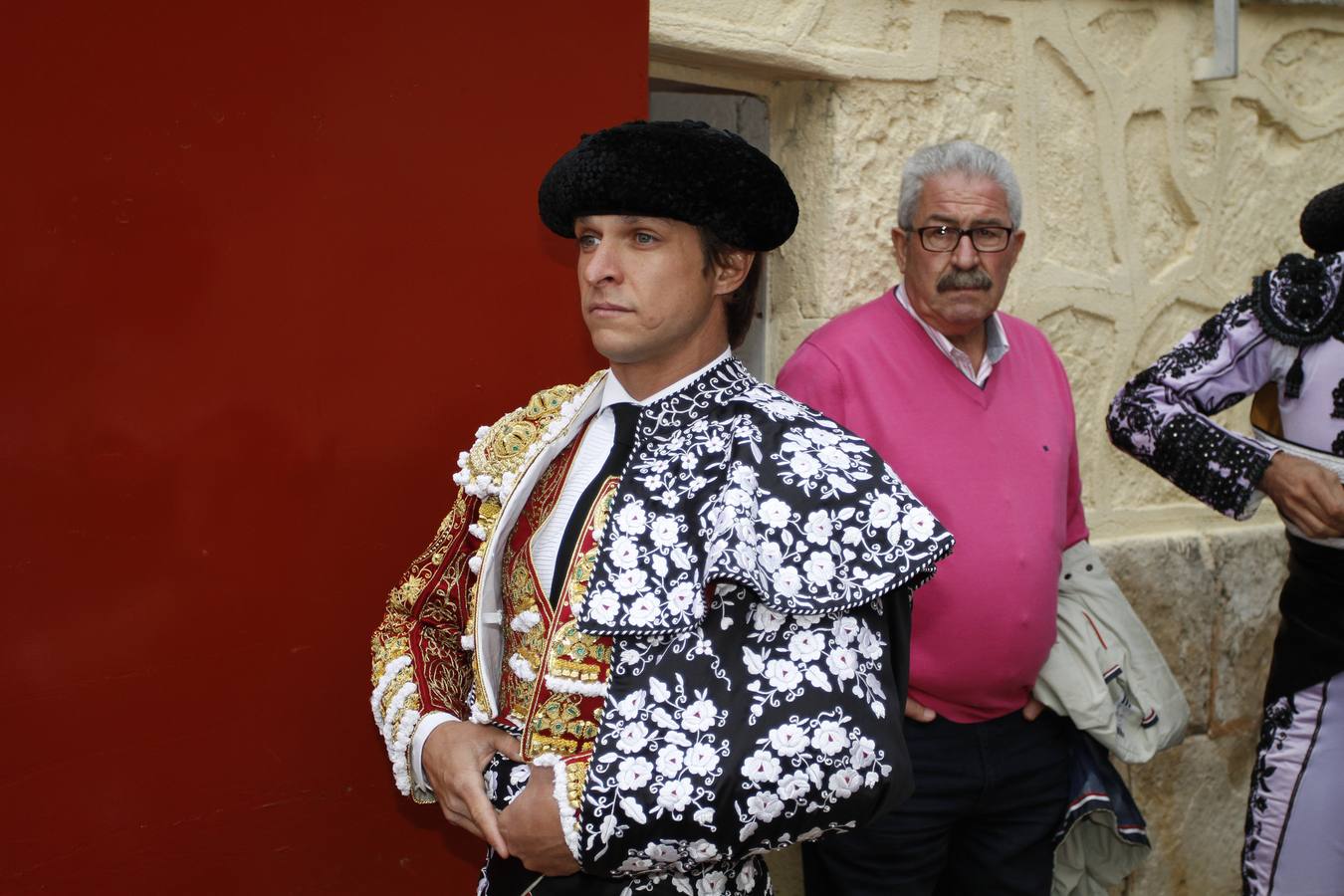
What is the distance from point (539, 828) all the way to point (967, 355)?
1.53 metres

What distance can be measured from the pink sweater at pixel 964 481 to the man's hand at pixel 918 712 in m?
0.02

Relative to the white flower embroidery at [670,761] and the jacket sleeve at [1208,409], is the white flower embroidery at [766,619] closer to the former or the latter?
the white flower embroidery at [670,761]

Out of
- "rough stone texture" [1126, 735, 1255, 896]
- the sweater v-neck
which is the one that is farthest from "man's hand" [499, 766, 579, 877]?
"rough stone texture" [1126, 735, 1255, 896]

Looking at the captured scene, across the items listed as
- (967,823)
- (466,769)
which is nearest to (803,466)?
(466,769)

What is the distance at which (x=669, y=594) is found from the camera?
1692mm

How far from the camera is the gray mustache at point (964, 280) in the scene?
2.74 meters

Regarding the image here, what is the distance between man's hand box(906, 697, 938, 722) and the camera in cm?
263

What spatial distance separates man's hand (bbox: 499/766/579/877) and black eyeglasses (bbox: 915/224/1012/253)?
5.00 feet

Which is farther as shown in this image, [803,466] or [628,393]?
[628,393]

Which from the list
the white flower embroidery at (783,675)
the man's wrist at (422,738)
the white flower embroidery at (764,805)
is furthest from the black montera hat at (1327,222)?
the man's wrist at (422,738)

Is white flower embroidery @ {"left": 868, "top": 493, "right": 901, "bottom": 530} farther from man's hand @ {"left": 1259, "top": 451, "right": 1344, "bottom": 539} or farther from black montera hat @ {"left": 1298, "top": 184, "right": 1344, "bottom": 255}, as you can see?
black montera hat @ {"left": 1298, "top": 184, "right": 1344, "bottom": 255}

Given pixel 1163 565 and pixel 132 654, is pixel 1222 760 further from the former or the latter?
pixel 132 654

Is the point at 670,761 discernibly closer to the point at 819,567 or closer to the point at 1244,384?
the point at 819,567

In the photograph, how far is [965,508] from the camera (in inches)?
103
